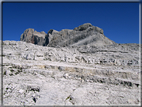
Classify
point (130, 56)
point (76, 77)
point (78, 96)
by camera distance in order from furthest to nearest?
point (130, 56) → point (76, 77) → point (78, 96)

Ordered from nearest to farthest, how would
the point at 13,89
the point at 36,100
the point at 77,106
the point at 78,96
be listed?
1. the point at 77,106
2. the point at 36,100
3. the point at 78,96
4. the point at 13,89

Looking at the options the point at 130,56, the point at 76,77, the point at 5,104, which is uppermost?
the point at 130,56

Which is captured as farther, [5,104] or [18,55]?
[18,55]

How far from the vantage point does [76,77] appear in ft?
19.9

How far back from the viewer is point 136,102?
11.5ft

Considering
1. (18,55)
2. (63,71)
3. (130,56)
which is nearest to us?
(63,71)

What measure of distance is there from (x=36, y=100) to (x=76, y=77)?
300 cm

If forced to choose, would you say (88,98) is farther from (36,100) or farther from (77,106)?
(36,100)

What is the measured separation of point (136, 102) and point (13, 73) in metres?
6.64

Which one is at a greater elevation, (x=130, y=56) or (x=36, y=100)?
(x=130, y=56)

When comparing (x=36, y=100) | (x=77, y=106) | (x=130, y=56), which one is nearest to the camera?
(x=77, y=106)

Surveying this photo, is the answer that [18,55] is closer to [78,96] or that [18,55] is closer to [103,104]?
[78,96]

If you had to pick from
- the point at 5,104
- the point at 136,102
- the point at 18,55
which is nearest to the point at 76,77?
the point at 136,102

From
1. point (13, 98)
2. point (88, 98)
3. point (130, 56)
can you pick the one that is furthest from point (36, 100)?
point (130, 56)
